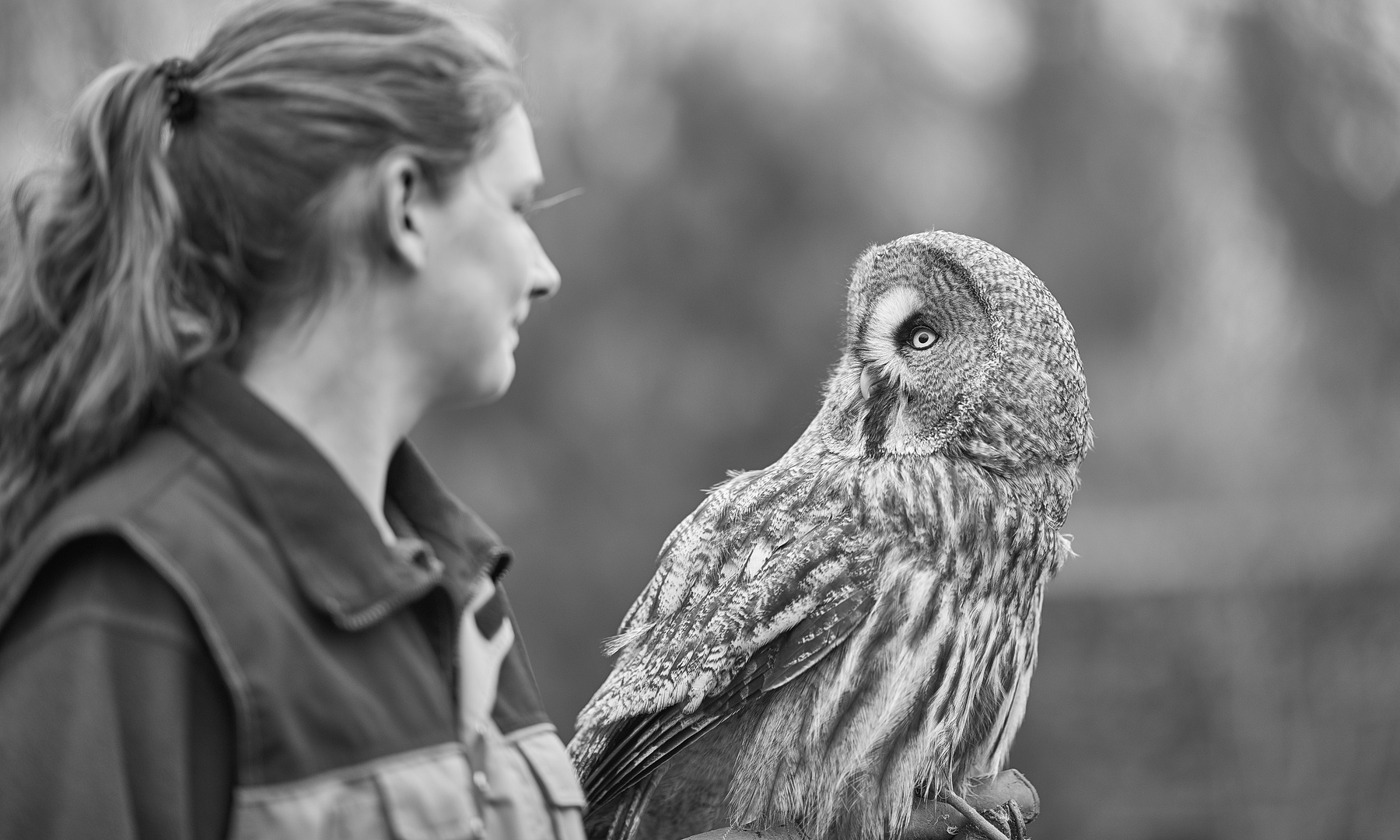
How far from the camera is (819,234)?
7566 mm

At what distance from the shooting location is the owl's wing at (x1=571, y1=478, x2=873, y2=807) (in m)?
2.06

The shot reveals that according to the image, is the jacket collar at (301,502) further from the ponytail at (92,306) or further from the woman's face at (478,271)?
the woman's face at (478,271)

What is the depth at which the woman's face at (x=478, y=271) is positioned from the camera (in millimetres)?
1294

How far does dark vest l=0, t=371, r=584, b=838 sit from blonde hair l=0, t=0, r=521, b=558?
7cm

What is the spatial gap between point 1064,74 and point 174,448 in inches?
299

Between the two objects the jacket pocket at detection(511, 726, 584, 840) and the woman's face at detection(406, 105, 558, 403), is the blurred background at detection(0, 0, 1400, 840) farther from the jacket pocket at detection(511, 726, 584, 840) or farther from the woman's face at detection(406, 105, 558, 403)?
the jacket pocket at detection(511, 726, 584, 840)

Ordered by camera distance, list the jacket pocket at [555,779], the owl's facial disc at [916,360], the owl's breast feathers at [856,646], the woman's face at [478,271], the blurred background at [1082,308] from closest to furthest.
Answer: the woman's face at [478,271]
the jacket pocket at [555,779]
the owl's breast feathers at [856,646]
the owl's facial disc at [916,360]
the blurred background at [1082,308]

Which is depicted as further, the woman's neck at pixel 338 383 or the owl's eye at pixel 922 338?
the owl's eye at pixel 922 338

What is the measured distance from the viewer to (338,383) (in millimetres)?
1278

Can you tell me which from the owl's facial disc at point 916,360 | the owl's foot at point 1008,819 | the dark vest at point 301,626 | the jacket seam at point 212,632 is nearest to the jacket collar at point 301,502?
the dark vest at point 301,626

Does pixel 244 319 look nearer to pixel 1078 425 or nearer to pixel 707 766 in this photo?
pixel 707 766

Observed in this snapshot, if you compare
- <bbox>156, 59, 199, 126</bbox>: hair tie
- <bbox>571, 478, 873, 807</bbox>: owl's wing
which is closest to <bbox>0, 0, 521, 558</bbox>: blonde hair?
<bbox>156, 59, 199, 126</bbox>: hair tie

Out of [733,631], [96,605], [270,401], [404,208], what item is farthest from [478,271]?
[733,631]

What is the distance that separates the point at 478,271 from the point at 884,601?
1005 mm
